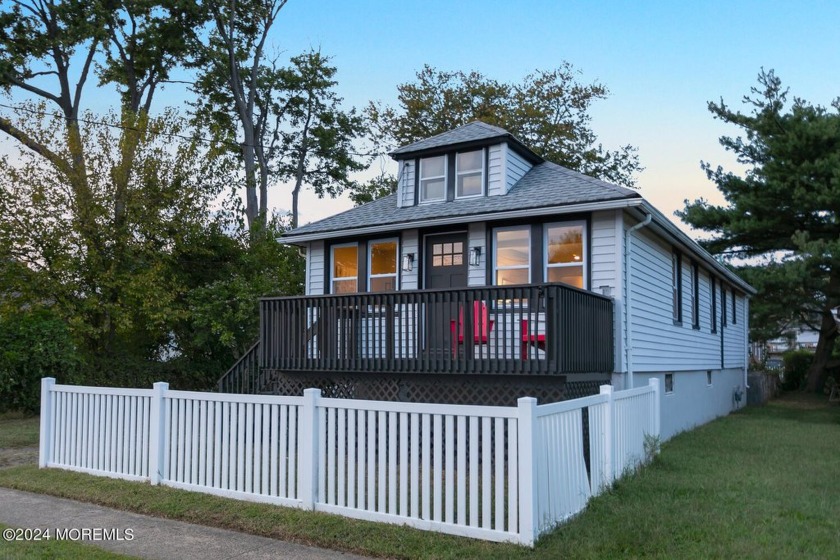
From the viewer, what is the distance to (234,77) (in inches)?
1020

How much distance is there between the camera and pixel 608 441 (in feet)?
25.5

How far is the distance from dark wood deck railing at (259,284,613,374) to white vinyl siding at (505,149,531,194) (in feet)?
10.3

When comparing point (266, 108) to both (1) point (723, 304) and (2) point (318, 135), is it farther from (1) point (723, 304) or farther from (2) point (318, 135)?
(1) point (723, 304)

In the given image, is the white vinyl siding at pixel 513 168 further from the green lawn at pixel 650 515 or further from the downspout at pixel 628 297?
the green lawn at pixel 650 515

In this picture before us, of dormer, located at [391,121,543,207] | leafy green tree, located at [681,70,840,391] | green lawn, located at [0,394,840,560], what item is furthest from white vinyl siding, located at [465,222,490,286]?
leafy green tree, located at [681,70,840,391]

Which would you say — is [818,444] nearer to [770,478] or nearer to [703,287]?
[770,478]

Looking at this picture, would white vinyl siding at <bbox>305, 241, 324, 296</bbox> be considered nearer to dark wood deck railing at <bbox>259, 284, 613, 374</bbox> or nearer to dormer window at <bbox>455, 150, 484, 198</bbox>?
dark wood deck railing at <bbox>259, 284, 613, 374</bbox>

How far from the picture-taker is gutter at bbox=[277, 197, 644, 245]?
11.0 meters

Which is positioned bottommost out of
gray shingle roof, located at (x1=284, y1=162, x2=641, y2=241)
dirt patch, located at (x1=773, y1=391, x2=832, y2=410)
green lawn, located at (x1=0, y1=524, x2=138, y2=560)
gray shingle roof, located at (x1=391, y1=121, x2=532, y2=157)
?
dirt patch, located at (x1=773, y1=391, x2=832, y2=410)

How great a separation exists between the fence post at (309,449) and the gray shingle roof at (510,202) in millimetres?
5820

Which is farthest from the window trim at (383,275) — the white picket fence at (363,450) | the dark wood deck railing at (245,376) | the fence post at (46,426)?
the fence post at (46,426)

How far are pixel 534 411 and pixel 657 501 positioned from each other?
229cm

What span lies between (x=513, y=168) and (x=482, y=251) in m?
2.01

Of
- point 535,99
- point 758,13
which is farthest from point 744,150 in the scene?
point 758,13
